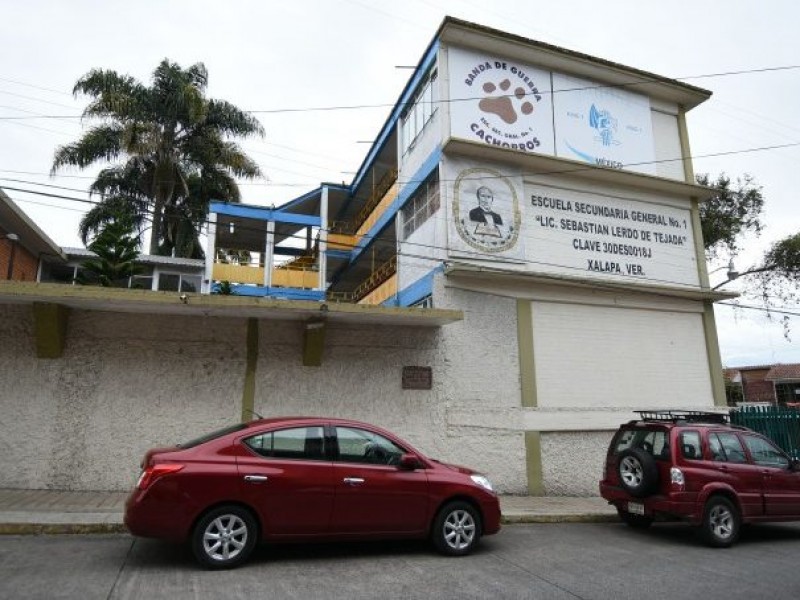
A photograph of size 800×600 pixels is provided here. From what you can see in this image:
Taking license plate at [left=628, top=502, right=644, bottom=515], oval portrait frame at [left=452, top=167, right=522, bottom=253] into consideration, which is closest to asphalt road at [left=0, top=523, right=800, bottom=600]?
license plate at [left=628, top=502, right=644, bottom=515]

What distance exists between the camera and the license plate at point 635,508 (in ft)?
27.6

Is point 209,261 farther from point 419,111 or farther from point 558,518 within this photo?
point 558,518

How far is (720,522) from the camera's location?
8.22 meters

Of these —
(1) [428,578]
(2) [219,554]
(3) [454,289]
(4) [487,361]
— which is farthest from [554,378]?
(2) [219,554]

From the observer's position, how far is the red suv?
8.11m

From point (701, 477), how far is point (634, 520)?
59.8 inches

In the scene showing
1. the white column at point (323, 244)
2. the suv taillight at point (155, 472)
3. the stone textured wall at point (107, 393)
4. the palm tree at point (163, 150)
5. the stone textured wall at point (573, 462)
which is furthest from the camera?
the white column at point (323, 244)

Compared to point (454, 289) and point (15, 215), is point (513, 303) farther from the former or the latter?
point (15, 215)

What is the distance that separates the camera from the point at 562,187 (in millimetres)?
14422

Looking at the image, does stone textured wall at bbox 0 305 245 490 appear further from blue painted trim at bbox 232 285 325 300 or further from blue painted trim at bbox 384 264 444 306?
blue painted trim at bbox 232 285 325 300

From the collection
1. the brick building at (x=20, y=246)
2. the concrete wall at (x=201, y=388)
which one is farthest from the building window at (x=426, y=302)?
the brick building at (x=20, y=246)

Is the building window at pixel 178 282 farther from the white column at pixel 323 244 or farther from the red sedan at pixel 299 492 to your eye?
the red sedan at pixel 299 492

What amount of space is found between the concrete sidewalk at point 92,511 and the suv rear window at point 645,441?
1664 mm

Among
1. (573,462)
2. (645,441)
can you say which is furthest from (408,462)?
(573,462)
